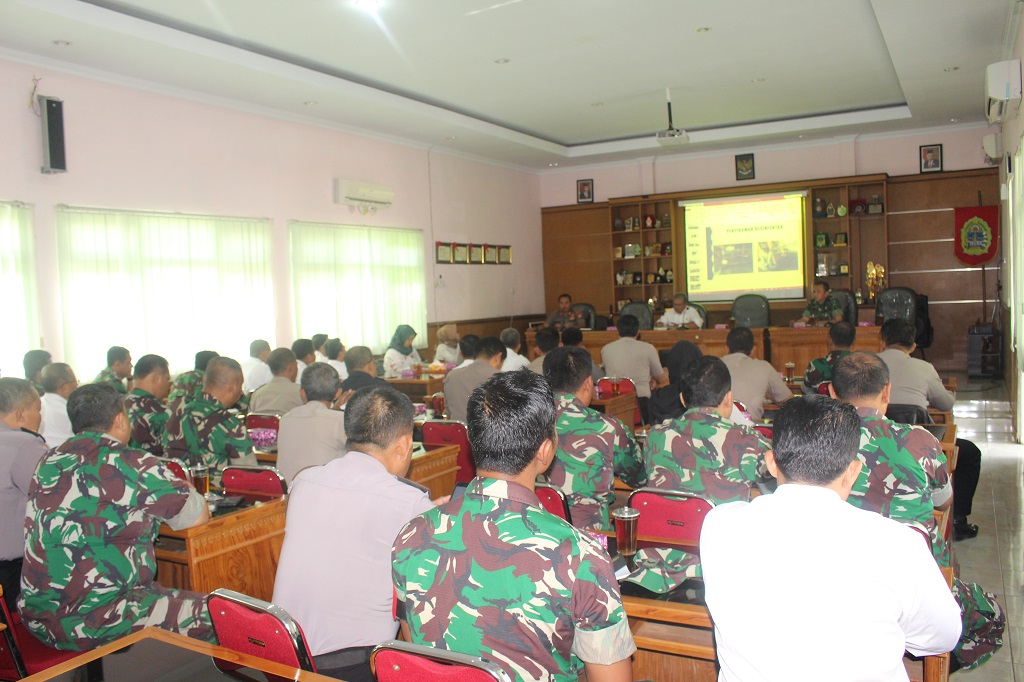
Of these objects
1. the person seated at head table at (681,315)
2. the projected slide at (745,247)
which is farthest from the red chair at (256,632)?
the projected slide at (745,247)

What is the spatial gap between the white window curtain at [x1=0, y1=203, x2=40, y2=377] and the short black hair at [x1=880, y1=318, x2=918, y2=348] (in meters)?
6.11

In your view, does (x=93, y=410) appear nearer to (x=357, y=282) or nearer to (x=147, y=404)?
(x=147, y=404)

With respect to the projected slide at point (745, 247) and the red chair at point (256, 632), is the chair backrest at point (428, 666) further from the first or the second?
the projected slide at point (745, 247)

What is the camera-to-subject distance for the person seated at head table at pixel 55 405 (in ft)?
15.3

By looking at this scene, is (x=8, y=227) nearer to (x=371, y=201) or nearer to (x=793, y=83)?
(x=371, y=201)

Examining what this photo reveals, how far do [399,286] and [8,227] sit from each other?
4721 millimetres

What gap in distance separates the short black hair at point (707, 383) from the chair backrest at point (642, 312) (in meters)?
8.62

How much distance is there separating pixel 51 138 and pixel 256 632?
18.6ft

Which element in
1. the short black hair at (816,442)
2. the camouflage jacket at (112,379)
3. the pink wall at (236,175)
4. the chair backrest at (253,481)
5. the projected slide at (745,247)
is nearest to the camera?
the short black hair at (816,442)

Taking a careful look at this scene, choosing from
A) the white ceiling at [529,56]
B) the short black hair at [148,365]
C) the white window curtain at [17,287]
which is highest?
the white ceiling at [529,56]

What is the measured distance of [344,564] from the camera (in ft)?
7.26

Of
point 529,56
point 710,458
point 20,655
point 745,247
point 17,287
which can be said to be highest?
point 529,56

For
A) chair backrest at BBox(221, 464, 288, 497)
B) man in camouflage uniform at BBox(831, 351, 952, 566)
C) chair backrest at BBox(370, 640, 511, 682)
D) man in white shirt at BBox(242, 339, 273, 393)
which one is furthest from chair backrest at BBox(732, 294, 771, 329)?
chair backrest at BBox(370, 640, 511, 682)

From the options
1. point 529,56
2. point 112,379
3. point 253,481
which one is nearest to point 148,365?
point 253,481
